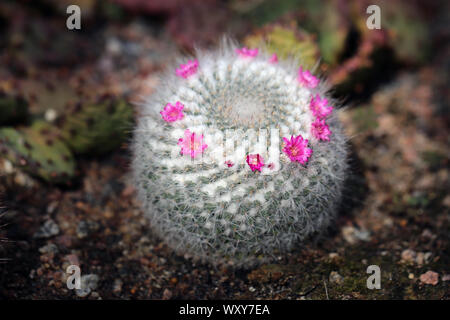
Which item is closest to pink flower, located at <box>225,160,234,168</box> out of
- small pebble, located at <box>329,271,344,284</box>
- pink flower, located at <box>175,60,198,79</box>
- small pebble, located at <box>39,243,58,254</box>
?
pink flower, located at <box>175,60,198,79</box>

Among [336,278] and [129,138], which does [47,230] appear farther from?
[336,278]

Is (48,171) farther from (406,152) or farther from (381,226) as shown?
(406,152)

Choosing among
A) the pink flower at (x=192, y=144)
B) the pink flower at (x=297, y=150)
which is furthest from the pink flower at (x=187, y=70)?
the pink flower at (x=297, y=150)

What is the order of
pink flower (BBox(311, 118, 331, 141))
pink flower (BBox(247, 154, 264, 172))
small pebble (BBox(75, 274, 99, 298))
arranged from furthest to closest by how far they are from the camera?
small pebble (BBox(75, 274, 99, 298)) → pink flower (BBox(311, 118, 331, 141)) → pink flower (BBox(247, 154, 264, 172))

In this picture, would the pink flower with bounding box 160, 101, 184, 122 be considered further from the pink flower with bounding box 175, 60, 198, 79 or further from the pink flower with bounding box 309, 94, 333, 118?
the pink flower with bounding box 309, 94, 333, 118

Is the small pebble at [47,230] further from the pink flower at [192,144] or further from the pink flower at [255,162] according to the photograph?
the pink flower at [255,162]

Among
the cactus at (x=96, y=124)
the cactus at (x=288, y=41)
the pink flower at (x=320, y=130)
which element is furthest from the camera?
the cactus at (x=288, y=41)
